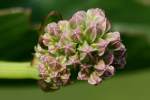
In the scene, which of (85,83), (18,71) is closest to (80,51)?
(18,71)

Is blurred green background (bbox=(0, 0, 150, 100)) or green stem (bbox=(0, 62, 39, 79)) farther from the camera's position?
blurred green background (bbox=(0, 0, 150, 100))

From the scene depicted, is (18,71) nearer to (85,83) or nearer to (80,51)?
(80,51)

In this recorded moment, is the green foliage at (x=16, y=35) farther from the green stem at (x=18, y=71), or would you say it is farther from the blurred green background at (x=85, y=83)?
the green stem at (x=18, y=71)

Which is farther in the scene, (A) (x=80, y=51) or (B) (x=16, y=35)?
(B) (x=16, y=35)

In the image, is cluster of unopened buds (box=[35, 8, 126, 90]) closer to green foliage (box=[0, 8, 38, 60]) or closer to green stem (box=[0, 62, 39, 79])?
green stem (box=[0, 62, 39, 79])

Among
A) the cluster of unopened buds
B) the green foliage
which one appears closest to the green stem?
the cluster of unopened buds
